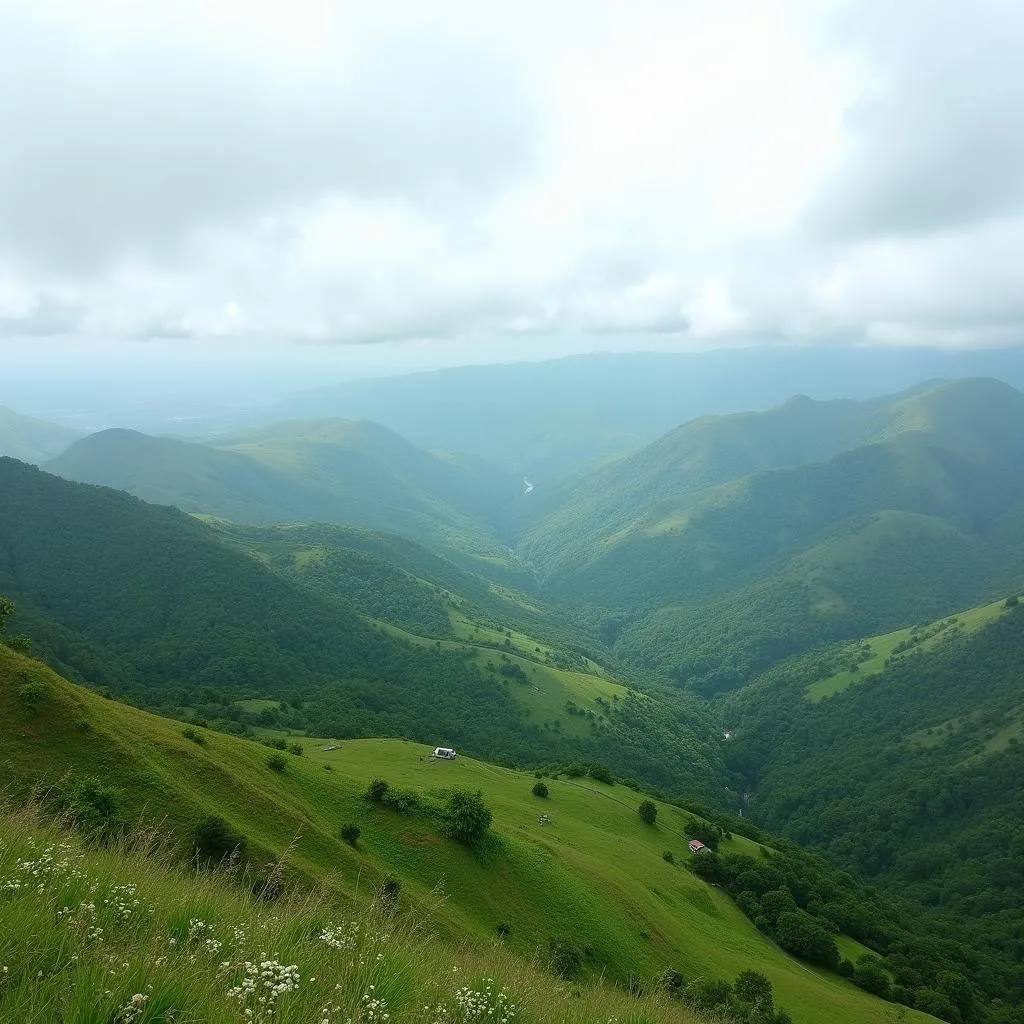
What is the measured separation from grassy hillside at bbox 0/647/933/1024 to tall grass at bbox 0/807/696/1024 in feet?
22.0

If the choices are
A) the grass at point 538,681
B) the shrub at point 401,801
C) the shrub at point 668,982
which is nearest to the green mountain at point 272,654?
the grass at point 538,681

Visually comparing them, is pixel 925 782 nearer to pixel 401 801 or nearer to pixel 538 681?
pixel 538 681

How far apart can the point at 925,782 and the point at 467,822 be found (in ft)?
492

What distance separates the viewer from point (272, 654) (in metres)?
142

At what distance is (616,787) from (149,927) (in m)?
92.2

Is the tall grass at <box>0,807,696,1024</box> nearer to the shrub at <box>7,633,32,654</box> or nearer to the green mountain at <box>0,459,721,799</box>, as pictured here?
the shrub at <box>7,633,32,654</box>

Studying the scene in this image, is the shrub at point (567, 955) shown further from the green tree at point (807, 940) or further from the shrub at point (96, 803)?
the green tree at point (807, 940)

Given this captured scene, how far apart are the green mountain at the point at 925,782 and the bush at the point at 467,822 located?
9059 cm

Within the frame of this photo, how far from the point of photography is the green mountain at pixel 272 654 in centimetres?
12450

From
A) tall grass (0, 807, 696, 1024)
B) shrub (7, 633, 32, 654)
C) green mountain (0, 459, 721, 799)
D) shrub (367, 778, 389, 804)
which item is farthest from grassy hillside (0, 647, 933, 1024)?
green mountain (0, 459, 721, 799)

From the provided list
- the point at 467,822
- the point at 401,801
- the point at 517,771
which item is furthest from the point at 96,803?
the point at 517,771

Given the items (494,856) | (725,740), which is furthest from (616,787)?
(725,740)

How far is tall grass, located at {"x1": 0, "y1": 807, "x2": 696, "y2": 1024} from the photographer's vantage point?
605 centimetres

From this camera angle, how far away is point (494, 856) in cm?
4575
